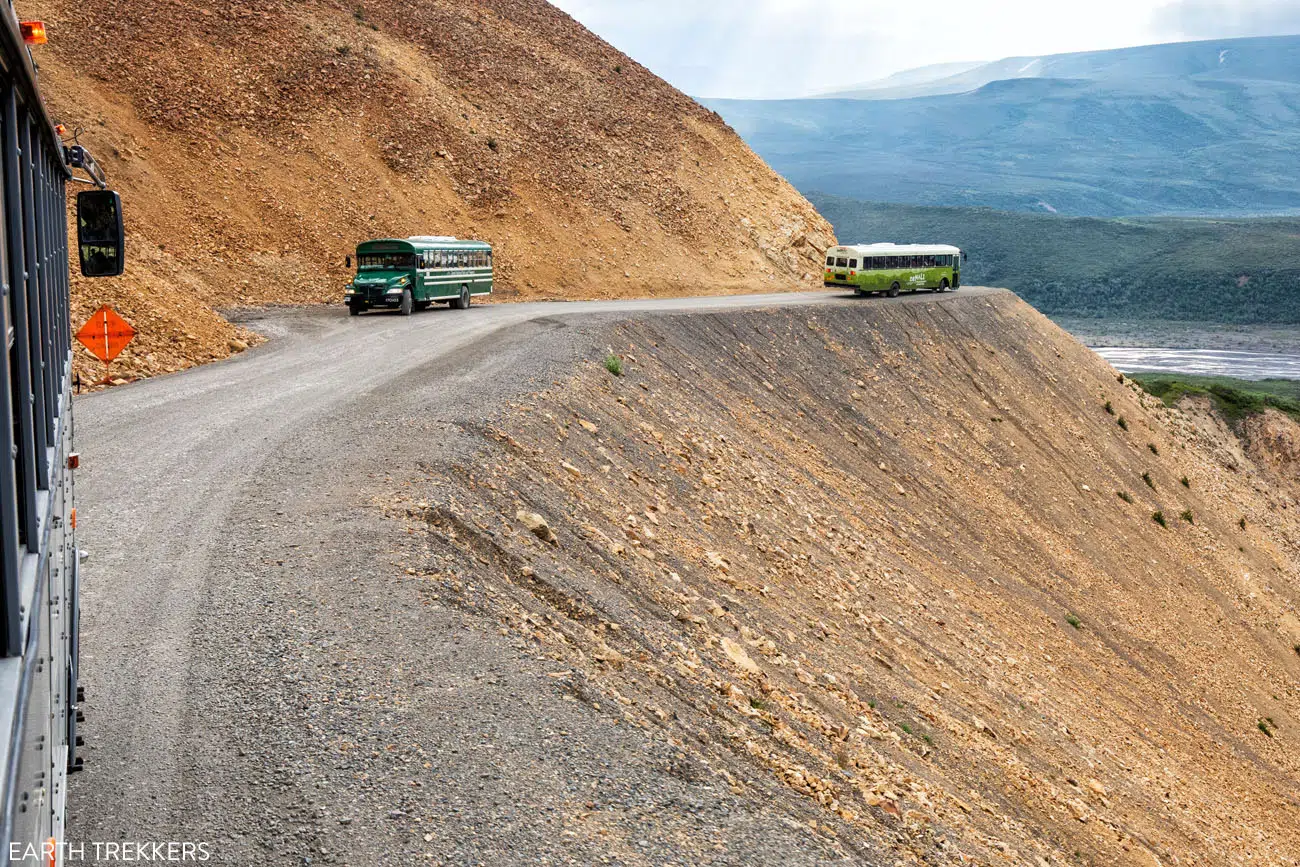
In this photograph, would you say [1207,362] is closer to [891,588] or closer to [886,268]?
[886,268]

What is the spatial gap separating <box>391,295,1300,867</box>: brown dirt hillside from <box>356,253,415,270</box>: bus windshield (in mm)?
8566

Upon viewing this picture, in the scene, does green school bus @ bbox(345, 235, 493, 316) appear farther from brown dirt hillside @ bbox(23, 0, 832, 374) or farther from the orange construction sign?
the orange construction sign

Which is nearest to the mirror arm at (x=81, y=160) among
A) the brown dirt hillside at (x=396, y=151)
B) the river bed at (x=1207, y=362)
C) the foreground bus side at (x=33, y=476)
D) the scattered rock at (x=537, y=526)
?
the foreground bus side at (x=33, y=476)

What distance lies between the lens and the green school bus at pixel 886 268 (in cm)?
4578

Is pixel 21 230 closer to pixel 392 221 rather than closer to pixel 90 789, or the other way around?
pixel 90 789

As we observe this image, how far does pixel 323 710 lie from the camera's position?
28.2 ft

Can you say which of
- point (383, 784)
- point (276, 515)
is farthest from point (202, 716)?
point (276, 515)

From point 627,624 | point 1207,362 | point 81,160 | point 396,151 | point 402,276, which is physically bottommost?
point 1207,362

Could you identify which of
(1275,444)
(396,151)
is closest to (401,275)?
(396,151)

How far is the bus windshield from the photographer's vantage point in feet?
112

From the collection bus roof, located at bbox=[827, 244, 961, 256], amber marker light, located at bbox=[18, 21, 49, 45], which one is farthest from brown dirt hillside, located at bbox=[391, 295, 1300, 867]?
amber marker light, located at bbox=[18, 21, 49, 45]

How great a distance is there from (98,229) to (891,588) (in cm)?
1628

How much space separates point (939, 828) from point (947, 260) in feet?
140

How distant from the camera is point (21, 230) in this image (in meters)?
5.11
